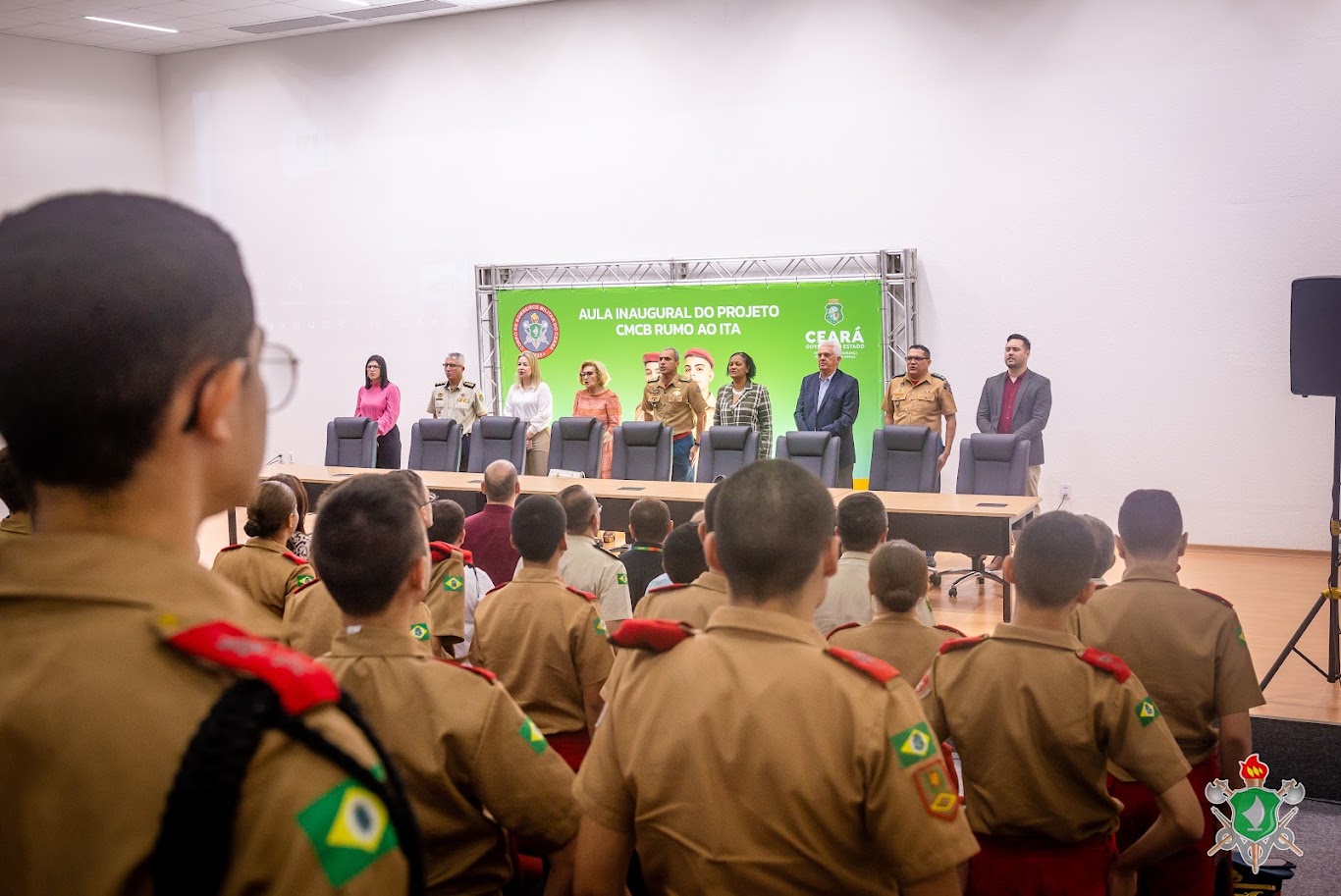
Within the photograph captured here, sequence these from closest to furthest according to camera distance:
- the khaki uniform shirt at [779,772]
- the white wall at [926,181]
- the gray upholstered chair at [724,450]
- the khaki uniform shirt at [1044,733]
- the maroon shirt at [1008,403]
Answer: the khaki uniform shirt at [779,772], the khaki uniform shirt at [1044,733], the gray upholstered chair at [724,450], the maroon shirt at [1008,403], the white wall at [926,181]

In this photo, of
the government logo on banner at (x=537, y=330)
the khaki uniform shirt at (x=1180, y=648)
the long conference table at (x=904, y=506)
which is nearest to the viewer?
the khaki uniform shirt at (x=1180, y=648)

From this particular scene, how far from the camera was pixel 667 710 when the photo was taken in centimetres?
158

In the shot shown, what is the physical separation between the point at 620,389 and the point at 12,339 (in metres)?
9.50

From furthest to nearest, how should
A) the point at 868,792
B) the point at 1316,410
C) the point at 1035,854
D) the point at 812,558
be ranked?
1. the point at 1316,410
2. the point at 1035,854
3. the point at 812,558
4. the point at 868,792

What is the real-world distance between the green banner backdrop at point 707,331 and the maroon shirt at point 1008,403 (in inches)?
49.3

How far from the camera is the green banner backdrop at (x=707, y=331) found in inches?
362

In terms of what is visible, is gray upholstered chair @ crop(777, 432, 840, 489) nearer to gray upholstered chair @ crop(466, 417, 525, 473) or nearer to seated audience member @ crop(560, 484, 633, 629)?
gray upholstered chair @ crop(466, 417, 525, 473)

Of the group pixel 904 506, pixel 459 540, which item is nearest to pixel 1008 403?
pixel 904 506

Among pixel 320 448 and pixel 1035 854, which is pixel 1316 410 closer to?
pixel 1035 854

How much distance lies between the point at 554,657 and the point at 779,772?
1526mm

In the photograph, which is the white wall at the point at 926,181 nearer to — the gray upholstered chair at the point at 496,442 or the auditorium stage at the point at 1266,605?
the auditorium stage at the point at 1266,605

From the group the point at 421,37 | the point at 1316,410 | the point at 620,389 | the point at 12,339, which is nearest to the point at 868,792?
the point at 12,339

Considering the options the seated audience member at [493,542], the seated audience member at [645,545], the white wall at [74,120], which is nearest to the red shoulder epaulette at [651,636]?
the seated audience member at [645,545]

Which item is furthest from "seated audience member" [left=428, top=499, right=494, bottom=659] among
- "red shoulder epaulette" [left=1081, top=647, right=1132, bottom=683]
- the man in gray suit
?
the man in gray suit
